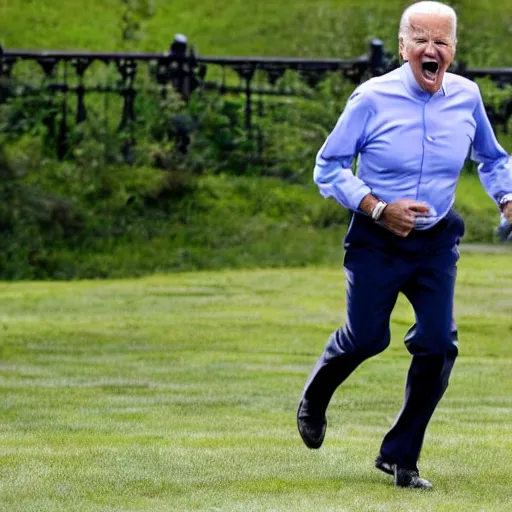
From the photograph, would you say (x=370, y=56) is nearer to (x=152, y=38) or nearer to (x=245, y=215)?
(x=245, y=215)

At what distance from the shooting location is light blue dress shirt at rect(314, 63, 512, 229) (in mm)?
6855

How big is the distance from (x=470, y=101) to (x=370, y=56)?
745 inches

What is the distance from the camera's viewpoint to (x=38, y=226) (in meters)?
21.7

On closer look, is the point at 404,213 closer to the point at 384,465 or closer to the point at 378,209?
the point at 378,209

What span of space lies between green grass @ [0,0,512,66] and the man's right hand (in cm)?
2573

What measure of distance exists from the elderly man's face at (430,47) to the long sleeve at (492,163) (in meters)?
0.46

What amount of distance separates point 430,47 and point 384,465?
5.44ft

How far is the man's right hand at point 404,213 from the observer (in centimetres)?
675

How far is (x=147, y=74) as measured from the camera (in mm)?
25203

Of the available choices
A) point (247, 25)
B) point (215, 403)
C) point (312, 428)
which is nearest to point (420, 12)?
point (312, 428)

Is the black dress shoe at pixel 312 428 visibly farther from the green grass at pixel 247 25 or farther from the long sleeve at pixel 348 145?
the green grass at pixel 247 25

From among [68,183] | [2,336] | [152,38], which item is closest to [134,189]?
[68,183]

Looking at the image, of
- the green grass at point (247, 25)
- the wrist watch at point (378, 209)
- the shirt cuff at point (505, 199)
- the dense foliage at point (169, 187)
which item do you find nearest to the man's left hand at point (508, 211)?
the shirt cuff at point (505, 199)

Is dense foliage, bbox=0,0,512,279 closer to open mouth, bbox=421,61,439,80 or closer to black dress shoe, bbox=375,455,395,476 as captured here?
black dress shoe, bbox=375,455,395,476
